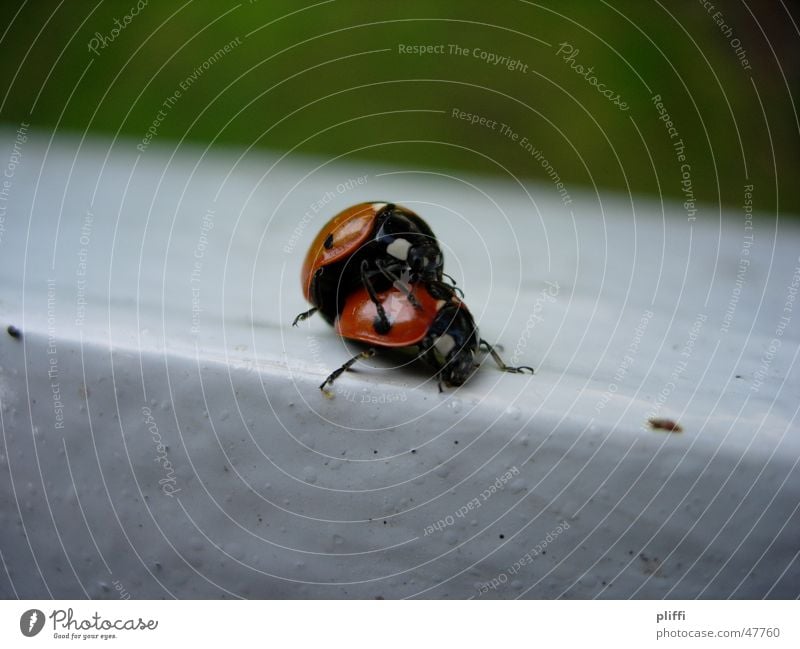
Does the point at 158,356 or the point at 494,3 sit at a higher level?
the point at 494,3

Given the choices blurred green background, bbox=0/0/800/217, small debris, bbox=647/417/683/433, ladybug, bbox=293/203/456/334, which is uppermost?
blurred green background, bbox=0/0/800/217

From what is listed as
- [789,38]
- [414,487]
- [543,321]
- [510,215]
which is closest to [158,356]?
[414,487]

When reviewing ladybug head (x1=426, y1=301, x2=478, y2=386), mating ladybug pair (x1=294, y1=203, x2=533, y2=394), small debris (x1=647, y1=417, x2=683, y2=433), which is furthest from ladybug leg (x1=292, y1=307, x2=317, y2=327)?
small debris (x1=647, y1=417, x2=683, y2=433)

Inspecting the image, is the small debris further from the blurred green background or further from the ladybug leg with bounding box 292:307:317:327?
the blurred green background

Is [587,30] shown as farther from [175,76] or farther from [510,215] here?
[175,76]

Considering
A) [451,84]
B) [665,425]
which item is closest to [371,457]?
[665,425]

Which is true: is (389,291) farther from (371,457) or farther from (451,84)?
(451,84)
